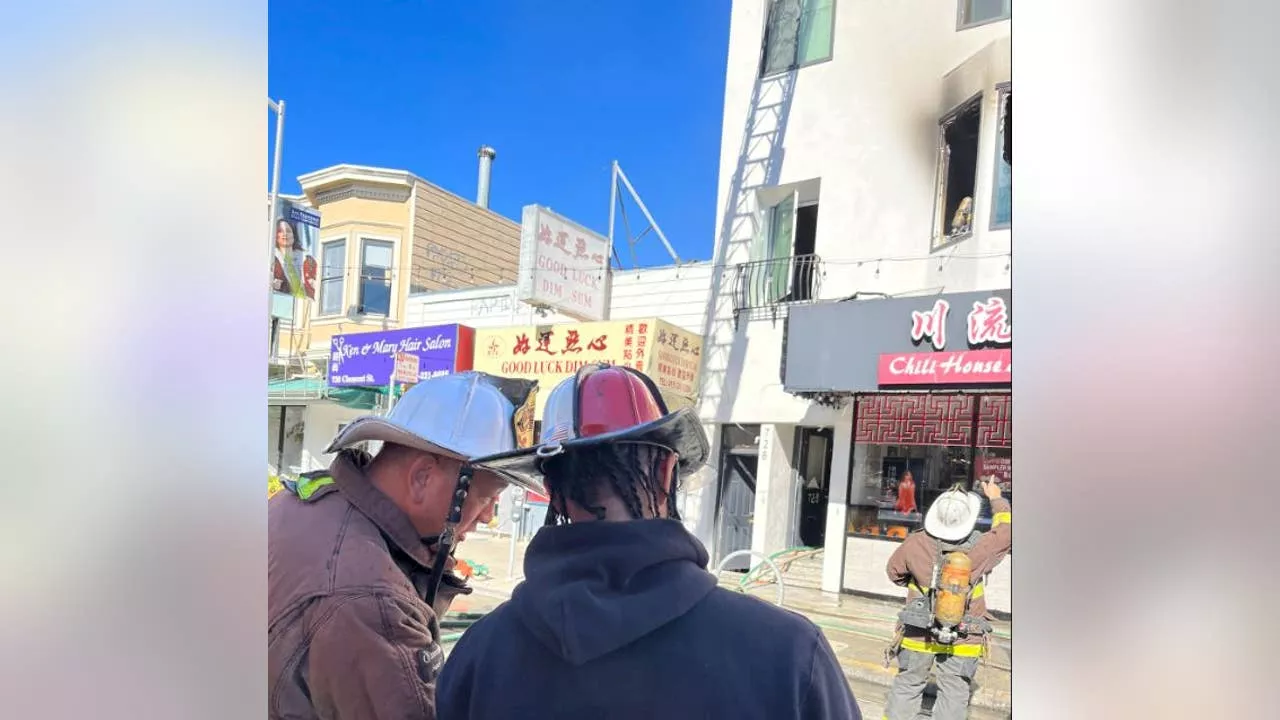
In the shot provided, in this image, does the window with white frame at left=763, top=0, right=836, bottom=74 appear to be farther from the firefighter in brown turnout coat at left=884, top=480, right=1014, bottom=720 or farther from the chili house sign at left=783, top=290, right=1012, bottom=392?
the firefighter in brown turnout coat at left=884, top=480, right=1014, bottom=720

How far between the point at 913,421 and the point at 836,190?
2792mm

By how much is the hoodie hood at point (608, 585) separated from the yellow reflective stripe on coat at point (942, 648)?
8.46ft

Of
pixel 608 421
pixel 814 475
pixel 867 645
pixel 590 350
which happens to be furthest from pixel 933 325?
pixel 814 475

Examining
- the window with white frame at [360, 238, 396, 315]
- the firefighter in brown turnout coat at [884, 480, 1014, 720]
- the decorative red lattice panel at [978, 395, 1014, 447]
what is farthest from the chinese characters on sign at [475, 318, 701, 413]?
the firefighter in brown turnout coat at [884, 480, 1014, 720]

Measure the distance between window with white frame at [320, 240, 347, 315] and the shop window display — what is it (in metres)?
2.67

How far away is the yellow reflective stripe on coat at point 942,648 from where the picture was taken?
9.82ft

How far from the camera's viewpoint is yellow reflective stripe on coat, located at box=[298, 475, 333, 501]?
3.85 ft

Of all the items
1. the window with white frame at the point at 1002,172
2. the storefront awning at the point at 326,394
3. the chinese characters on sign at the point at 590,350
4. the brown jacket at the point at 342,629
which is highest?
the window with white frame at the point at 1002,172

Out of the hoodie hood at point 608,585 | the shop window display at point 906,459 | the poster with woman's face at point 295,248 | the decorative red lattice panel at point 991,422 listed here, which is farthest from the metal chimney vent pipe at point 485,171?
the shop window display at point 906,459

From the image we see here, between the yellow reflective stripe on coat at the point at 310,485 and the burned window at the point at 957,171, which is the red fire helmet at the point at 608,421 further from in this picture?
the burned window at the point at 957,171

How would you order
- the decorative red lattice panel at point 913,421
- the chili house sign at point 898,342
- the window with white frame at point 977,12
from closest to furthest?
the window with white frame at point 977,12, the chili house sign at point 898,342, the decorative red lattice panel at point 913,421

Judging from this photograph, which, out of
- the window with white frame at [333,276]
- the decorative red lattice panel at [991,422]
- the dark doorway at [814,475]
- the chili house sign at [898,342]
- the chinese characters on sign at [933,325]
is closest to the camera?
the chili house sign at [898,342]

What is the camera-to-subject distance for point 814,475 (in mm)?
4035

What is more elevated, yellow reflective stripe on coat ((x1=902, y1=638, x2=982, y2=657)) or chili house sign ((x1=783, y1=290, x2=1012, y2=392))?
chili house sign ((x1=783, y1=290, x2=1012, y2=392))
